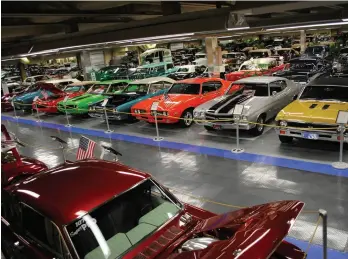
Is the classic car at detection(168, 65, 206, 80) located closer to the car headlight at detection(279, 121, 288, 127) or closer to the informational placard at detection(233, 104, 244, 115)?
the informational placard at detection(233, 104, 244, 115)

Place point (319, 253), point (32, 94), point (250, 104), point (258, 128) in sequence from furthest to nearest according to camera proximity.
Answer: point (32, 94) → point (258, 128) → point (250, 104) → point (319, 253)

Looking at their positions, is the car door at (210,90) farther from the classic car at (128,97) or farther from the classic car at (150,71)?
the classic car at (150,71)

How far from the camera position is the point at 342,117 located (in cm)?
683

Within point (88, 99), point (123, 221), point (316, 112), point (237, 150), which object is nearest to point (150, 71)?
point (88, 99)

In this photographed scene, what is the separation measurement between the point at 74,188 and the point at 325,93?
23.4 feet

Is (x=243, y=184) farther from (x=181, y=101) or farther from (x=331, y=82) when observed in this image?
(x=181, y=101)

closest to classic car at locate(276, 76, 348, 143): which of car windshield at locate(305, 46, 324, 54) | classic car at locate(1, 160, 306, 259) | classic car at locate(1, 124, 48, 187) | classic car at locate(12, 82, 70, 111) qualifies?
classic car at locate(1, 160, 306, 259)

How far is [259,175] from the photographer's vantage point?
22.7 feet

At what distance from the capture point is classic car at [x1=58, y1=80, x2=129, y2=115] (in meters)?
Answer: 13.5

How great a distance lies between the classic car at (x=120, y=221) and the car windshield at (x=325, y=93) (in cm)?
579

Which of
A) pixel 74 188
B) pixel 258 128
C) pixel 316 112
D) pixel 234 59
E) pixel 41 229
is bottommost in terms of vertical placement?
pixel 258 128

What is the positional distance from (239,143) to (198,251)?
6.42 metres

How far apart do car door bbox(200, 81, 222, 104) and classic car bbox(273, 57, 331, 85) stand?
12.8 ft

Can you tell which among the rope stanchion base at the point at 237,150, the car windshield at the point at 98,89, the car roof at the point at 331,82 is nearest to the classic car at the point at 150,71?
the car windshield at the point at 98,89
